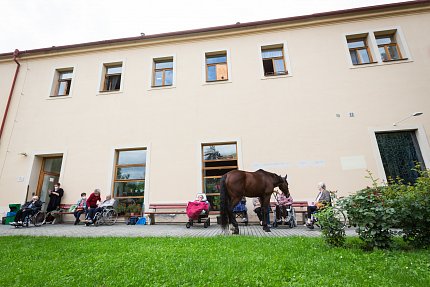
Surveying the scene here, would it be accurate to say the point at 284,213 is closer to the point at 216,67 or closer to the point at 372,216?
the point at 372,216

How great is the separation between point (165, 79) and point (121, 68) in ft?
9.18

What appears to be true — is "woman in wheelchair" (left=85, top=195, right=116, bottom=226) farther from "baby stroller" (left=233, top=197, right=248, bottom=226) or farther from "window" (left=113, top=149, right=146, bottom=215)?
"baby stroller" (left=233, top=197, right=248, bottom=226)

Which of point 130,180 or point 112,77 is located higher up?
point 112,77

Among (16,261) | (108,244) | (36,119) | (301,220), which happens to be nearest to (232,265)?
(108,244)

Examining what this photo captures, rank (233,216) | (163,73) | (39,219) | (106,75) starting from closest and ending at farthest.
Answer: (233,216) < (39,219) < (163,73) < (106,75)

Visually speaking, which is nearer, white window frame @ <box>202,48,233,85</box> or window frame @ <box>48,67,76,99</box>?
white window frame @ <box>202,48,233,85</box>

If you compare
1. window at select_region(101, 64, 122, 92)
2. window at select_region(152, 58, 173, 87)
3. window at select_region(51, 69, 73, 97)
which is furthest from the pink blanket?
window at select_region(51, 69, 73, 97)

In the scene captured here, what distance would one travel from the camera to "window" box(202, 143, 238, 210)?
1020 centimetres

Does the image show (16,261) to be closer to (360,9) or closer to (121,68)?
(121,68)

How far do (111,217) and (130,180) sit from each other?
1.81m

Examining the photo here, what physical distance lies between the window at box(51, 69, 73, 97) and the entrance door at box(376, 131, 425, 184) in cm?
1589

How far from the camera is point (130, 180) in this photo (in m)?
10.8

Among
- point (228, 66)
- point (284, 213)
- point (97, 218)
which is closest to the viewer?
point (284, 213)

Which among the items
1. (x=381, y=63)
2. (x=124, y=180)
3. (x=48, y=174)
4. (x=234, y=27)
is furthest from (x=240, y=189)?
(x=48, y=174)
